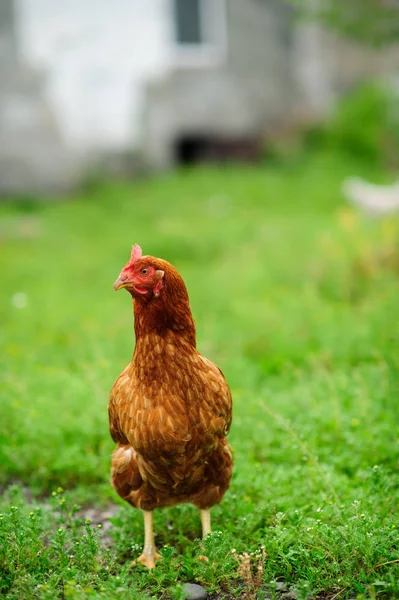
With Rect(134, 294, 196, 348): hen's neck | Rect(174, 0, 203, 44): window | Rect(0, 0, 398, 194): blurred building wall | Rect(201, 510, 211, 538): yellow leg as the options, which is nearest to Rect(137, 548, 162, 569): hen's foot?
Rect(201, 510, 211, 538): yellow leg

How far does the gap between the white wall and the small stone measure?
11404 mm

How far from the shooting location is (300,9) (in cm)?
675

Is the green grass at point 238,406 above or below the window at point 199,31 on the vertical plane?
below

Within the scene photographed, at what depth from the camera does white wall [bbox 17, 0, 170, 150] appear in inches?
517

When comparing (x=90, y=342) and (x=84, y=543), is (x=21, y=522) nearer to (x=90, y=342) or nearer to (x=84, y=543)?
(x=84, y=543)

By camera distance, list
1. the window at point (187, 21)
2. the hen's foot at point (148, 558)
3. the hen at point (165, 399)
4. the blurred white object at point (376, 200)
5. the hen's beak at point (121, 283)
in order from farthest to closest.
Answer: the window at point (187, 21) → the blurred white object at point (376, 200) → the hen's foot at point (148, 558) → the hen at point (165, 399) → the hen's beak at point (121, 283)

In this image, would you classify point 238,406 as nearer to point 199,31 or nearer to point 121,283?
point 121,283

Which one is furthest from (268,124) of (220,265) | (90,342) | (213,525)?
Answer: (213,525)

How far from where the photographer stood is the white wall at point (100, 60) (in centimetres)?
1313

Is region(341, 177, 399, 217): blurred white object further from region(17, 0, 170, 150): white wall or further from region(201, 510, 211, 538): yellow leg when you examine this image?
region(17, 0, 170, 150): white wall

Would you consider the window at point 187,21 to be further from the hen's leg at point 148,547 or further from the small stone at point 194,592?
the small stone at point 194,592

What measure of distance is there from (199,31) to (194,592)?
1360 cm

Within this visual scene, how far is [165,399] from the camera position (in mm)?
2605

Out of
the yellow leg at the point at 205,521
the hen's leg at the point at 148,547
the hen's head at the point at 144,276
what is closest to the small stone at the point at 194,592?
the hen's leg at the point at 148,547
